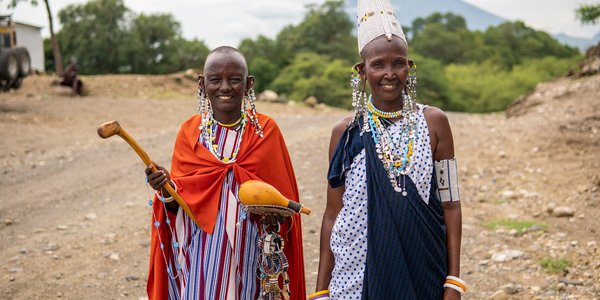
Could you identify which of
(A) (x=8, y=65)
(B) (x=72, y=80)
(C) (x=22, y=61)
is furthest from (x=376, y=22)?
(B) (x=72, y=80)

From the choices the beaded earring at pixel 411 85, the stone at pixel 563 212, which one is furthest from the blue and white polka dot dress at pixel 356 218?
the stone at pixel 563 212

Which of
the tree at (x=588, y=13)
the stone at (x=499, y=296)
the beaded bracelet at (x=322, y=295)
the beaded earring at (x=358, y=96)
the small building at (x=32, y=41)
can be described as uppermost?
the small building at (x=32, y=41)

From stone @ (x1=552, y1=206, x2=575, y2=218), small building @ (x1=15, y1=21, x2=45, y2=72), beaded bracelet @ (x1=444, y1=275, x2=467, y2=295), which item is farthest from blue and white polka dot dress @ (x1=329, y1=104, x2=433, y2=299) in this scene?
small building @ (x1=15, y1=21, x2=45, y2=72)

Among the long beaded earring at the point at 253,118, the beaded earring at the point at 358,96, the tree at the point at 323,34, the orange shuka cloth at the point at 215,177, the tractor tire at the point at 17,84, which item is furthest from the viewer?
the tree at the point at 323,34

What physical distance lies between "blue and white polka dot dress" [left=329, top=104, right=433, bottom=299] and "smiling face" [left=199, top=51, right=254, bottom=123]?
3.04 feet

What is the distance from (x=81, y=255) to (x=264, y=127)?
9.82 feet

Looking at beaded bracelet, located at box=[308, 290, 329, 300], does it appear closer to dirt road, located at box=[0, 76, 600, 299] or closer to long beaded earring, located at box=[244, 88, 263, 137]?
long beaded earring, located at box=[244, 88, 263, 137]

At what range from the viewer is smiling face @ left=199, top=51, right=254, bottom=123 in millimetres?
3262

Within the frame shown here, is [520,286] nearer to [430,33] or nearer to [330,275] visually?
[330,275]

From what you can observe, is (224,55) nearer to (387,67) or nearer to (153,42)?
(387,67)

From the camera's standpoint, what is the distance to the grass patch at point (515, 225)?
5902mm

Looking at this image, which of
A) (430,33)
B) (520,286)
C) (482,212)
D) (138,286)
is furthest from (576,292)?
(430,33)

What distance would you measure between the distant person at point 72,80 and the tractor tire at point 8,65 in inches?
78.5

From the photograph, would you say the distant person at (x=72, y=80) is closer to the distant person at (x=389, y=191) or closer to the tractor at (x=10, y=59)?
the tractor at (x=10, y=59)
